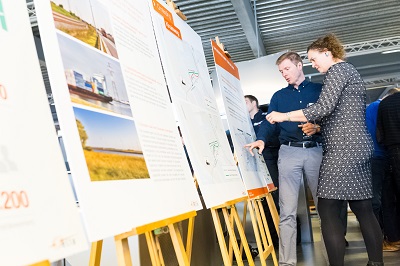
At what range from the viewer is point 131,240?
207 centimetres

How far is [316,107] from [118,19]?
4.01 ft

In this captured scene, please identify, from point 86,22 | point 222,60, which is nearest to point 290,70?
point 222,60

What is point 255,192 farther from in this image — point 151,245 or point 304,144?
point 151,245

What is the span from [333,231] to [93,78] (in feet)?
5.10

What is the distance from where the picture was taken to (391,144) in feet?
11.3

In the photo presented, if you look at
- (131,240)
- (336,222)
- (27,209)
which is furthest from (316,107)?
(27,209)

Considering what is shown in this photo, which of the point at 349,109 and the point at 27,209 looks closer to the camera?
the point at 27,209

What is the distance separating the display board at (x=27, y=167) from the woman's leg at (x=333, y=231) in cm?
166

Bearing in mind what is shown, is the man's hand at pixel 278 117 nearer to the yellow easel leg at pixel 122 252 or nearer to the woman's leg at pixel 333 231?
the woman's leg at pixel 333 231

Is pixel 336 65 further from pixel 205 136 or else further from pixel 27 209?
pixel 27 209

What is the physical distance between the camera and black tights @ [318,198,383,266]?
225 centimetres

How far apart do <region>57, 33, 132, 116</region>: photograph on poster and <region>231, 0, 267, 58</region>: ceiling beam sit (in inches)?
187

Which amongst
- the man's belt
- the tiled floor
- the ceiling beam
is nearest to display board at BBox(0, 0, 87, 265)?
the man's belt

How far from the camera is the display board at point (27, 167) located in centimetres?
75
